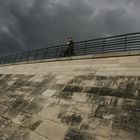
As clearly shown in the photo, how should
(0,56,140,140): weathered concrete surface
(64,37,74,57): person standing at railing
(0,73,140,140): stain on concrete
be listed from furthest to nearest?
(64,37,74,57): person standing at railing → (0,56,140,140): weathered concrete surface → (0,73,140,140): stain on concrete

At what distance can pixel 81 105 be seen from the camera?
670 cm

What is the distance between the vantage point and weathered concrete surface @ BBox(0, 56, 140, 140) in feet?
Result: 17.9

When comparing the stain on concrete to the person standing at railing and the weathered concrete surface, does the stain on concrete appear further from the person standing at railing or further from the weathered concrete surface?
the person standing at railing

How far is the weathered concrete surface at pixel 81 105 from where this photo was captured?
5441 millimetres

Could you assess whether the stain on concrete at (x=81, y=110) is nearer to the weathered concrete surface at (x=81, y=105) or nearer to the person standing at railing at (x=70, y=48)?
the weathered concrete surface at (x=81, y=105)

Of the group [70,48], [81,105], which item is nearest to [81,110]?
[81,105]

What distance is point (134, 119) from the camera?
17.3 ft

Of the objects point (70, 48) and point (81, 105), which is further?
point (70, 48)

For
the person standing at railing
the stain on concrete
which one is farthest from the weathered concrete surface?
the person standing at railing

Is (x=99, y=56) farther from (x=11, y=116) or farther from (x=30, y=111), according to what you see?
(x=11, y=116)

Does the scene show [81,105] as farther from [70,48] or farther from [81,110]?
[70,48]

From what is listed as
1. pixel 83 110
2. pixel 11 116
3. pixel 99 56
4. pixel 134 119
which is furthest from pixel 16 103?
pixel 134 119

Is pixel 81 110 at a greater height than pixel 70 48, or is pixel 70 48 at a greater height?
pixel 70 48

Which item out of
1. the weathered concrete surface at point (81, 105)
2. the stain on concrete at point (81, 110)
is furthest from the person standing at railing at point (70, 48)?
the stain on concrete at point (81, 110)
